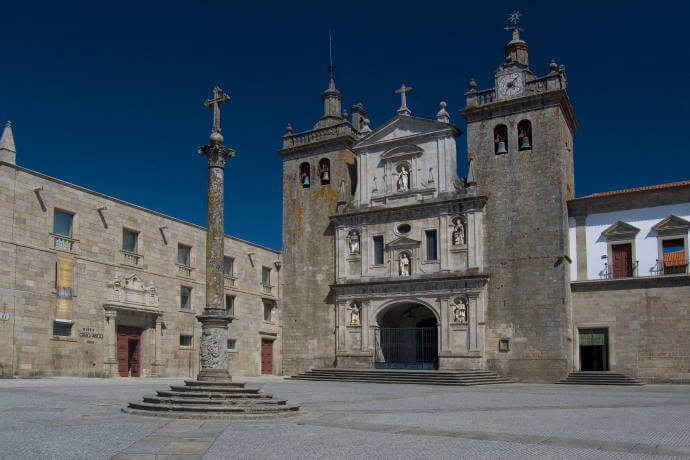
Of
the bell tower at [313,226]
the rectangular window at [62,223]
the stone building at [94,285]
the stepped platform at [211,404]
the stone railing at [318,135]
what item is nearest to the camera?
the stepped platform at [211,404]

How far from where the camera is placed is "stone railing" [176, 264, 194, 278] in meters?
34.1

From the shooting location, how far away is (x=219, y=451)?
9344 mm

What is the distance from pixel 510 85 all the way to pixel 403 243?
349 inches

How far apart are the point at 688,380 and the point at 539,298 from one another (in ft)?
21.3

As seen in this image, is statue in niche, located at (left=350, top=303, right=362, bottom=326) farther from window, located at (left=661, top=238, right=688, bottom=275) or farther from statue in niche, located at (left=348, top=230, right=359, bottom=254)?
window, located at (left=661, top=238, right=688, bottom=275)

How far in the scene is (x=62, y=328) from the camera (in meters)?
27.6

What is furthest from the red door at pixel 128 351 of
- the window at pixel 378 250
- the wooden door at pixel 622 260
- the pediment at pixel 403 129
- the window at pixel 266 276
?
the wooden door at pixel 622 260

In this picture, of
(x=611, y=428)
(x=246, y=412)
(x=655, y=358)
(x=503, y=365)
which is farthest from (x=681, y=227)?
(x=246, y=412)

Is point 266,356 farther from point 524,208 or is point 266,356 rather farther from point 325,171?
point 524,208

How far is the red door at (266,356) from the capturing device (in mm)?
40000

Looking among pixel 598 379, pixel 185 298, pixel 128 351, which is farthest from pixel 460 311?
pixel 128 351

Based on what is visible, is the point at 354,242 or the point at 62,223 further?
the point at 354,242

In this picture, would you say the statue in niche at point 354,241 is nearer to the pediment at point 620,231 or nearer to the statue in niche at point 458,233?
the statue in niche at point 458,233

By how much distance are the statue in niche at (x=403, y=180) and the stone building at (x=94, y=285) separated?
952 centimetres
